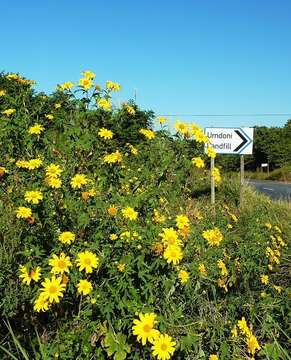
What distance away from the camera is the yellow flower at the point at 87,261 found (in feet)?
8.22

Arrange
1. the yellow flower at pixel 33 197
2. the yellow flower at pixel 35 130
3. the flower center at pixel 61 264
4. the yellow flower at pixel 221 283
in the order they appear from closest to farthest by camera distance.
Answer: the flower center at pixel 61 264, the yellow flower at pixel 33 197, the yellow flower at pixel 35 130, the yellow flower at pixel 221 283

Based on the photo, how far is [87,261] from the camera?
2539 millimetres

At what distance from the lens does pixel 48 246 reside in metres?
2.79

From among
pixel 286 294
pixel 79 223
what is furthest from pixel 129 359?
pixel 286 294

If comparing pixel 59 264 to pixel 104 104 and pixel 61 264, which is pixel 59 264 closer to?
pixel 61 264

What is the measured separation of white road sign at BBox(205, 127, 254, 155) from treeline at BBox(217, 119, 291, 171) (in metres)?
37.2

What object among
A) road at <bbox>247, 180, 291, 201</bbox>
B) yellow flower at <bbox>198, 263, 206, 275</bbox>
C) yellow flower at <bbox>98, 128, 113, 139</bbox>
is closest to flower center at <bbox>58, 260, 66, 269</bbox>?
yellow flower at <bbox>98, 128, 113, 139</bbox>

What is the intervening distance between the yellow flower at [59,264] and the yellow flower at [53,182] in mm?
381

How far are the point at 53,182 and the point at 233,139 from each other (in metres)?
8.33

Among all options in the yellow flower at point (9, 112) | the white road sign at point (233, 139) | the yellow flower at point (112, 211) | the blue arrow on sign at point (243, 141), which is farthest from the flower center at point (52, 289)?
the blue arrow on sign at point (243, 141)

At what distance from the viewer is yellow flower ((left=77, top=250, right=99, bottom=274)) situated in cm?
251

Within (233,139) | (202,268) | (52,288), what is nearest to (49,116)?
(52,288)

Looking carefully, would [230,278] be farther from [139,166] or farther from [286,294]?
[139,166]

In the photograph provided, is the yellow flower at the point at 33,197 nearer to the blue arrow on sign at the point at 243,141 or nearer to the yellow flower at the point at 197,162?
the yellow flower at the point at 197,162
